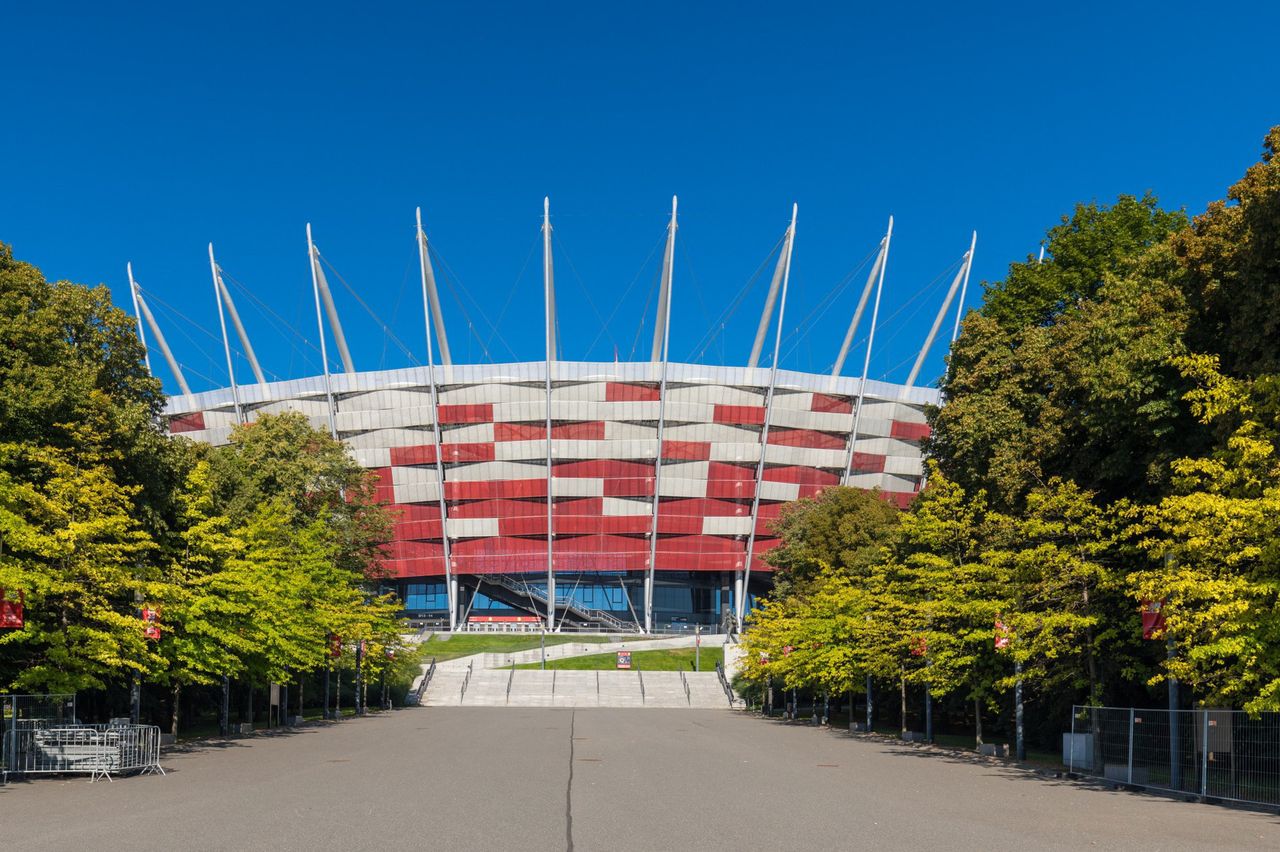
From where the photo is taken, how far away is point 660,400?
11556 cm

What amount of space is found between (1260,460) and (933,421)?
68.0 feet

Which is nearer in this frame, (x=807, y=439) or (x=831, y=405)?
(x=831, y=405)

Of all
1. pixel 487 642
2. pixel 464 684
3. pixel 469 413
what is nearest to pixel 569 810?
pixel 464 684

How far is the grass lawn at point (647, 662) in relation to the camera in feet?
309

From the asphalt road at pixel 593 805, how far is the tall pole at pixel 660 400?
66.6 metres

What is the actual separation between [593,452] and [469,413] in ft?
41.5

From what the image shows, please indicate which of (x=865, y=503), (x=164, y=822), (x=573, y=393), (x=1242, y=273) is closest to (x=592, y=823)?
(x=164, y=822)

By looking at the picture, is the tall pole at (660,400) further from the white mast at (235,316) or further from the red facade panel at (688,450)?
the white mast at (235,316)

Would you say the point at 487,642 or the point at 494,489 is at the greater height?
the point at 494,489

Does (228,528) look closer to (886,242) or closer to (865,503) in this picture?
(865,503)

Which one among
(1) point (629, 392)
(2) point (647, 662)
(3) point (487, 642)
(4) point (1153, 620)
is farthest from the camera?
(1) point (629, 392)

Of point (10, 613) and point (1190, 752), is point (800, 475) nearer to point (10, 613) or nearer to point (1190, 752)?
point (1190, 752)

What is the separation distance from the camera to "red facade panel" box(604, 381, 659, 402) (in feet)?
378

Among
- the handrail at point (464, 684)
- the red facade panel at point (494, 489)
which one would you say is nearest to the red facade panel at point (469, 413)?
the red facade panel at point (494, 489)
